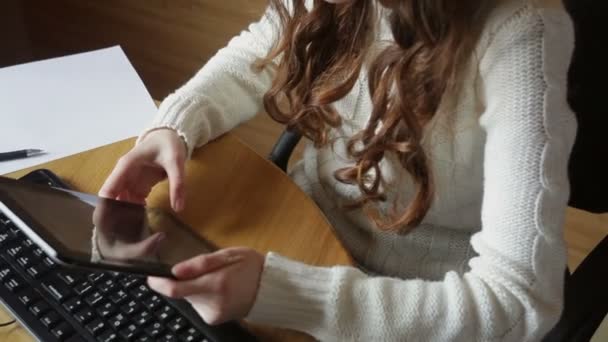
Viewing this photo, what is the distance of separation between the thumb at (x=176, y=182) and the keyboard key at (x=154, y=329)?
167 millimetres

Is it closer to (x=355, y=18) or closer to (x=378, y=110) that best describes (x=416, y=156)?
(x=378, y=110)

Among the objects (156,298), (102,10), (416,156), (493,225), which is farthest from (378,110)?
(102,10)

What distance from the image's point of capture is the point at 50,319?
0.61 metres

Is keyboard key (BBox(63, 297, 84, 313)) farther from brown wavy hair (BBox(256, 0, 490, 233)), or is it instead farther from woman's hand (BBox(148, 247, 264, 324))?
brown wavy hair (BBox(256, 0, 490, 233))

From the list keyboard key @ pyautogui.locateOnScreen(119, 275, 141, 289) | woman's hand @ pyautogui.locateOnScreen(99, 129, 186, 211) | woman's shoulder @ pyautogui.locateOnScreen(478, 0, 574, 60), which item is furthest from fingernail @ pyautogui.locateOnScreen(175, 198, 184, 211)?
woman's shoulder @ pyautogui.locateOnScreen(478, 0, 574, 60)

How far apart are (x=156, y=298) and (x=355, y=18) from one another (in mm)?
411

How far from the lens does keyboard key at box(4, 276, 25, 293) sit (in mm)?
634

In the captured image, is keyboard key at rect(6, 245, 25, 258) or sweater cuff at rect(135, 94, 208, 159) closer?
keyboard key at rect(6, 245, 25, 258)

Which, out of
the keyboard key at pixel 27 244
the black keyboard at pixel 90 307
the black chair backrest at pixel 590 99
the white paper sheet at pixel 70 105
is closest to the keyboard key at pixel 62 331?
the black keyboard at pixel 90 307

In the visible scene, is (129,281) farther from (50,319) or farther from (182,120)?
(182,120)

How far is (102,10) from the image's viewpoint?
200cm

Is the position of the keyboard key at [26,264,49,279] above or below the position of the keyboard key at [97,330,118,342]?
above

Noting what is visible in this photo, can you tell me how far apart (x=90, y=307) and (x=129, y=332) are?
0.14 feet

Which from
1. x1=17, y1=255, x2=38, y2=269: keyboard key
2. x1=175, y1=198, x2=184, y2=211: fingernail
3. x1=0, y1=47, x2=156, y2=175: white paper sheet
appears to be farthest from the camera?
x1=0, y1=47, x2=156, y2=175: white paper sheet
